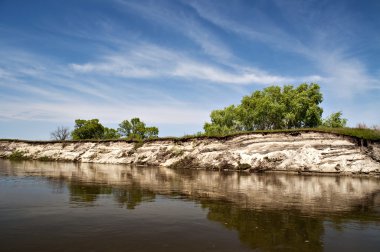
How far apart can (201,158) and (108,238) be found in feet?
115

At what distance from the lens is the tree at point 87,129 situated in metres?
89.7

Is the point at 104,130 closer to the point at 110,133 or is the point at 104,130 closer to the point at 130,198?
the point at 110,133

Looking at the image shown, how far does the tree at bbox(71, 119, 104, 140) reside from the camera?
8969 cm

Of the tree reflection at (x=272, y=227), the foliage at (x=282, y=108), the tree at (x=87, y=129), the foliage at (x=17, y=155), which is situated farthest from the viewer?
the tree at (x=87, y=129)

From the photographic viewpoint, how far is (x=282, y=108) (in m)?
61.9

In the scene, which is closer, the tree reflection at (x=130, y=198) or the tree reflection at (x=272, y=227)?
the tree reflection at (x=272, y=227)

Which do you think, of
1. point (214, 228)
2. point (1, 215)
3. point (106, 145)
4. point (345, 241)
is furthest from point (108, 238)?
point (106, 145)

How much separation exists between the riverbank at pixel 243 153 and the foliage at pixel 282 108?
2214cm

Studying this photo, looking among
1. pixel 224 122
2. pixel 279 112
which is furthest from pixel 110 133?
pixel 279 112

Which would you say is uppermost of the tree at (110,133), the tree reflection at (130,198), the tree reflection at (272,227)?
the tree at (110,133)

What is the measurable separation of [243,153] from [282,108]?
1116 inches

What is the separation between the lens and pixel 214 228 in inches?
317

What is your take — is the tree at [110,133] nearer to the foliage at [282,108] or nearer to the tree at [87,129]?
the tree at [87,129]

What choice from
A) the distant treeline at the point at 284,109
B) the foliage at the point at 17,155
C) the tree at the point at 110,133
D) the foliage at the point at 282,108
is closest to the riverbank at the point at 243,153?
the foliage at the point at 17,155
